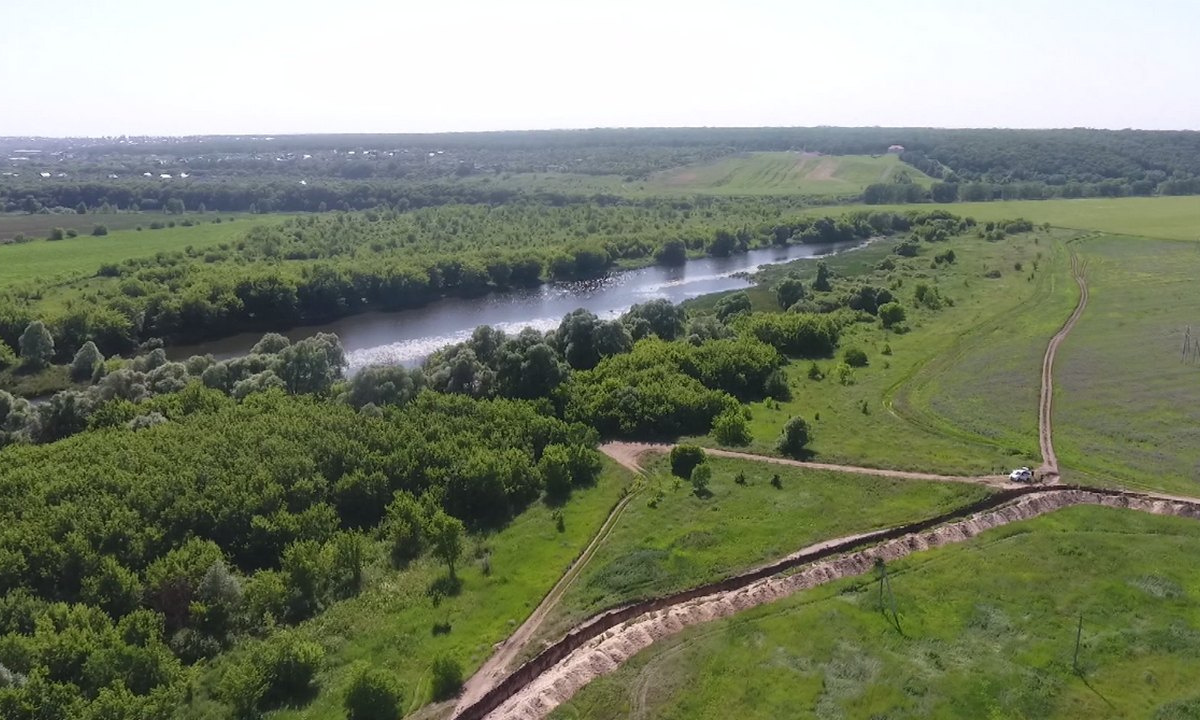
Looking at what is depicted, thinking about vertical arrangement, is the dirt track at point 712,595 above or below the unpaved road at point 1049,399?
below

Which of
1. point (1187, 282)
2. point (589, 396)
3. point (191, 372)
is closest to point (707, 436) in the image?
point (589, 396)

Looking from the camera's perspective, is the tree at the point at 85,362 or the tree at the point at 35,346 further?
the tree at the point at 35,346

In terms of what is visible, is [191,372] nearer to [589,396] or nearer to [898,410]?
[589,396]

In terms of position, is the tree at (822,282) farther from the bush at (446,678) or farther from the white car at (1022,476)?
the bush at (446,678)

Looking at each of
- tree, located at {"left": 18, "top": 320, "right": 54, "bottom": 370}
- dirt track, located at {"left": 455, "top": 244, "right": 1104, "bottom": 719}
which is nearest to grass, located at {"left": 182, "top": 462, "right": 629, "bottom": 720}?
dirt track, located at {"left": 455, "top": 244, "right": 1104, "bottom": 719}

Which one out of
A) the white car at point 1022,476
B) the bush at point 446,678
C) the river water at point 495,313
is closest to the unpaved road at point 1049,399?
the white car at point 1022,476

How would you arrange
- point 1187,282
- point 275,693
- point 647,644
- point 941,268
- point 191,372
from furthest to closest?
point 941,268 → point 1187,282 → point 191,372 → point 647,644 → point 275,693

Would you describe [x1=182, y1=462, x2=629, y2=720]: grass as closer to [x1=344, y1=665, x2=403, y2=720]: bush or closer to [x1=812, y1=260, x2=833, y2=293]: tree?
[x1=344, y1=665, x2=403, y2=720]: bush
